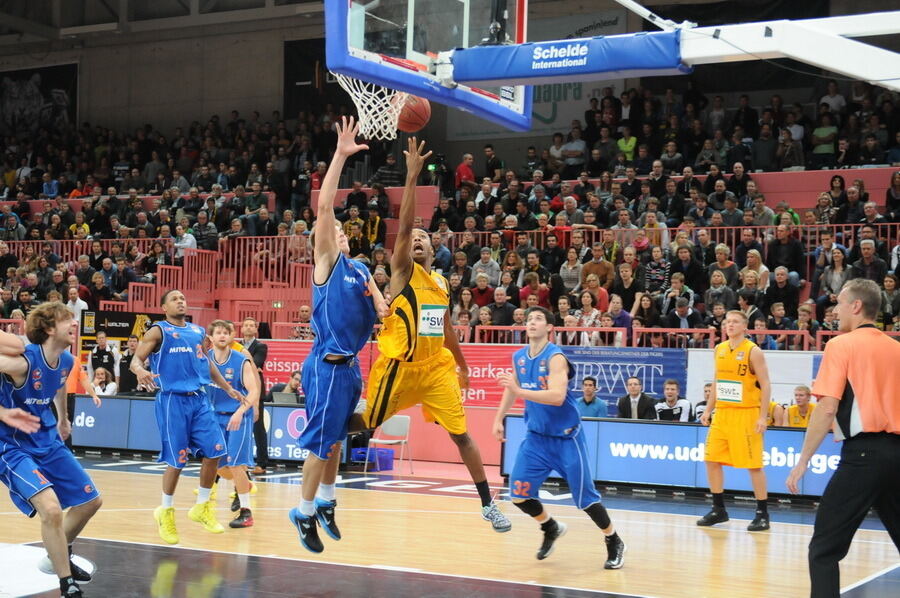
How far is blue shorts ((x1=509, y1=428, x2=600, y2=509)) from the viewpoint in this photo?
8.09m

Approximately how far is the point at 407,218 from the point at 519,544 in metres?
3.74

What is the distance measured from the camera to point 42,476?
6574 millimetres

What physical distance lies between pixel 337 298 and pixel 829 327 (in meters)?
9.64

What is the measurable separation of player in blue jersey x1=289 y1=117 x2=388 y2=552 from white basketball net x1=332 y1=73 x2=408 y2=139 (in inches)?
98.3

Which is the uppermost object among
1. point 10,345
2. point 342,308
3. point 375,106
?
point 375,106

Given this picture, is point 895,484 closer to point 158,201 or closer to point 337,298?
point 337,298

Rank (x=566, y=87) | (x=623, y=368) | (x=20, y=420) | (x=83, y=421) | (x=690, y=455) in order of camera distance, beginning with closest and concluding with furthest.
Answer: (x=20, y=420) < (x=690, y=455) < (x=623, y=368) < (x=83, y=421) < (x=566, y=87)

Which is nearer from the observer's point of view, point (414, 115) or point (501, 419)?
point (501, 419)

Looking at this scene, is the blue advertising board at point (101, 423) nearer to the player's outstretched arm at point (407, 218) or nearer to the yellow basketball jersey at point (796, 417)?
the yellow basketball jersey at point (796, 417)

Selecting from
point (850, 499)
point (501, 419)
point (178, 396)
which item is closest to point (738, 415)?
point (501, 419)

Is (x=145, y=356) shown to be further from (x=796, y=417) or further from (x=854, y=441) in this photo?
(x=796, y=417)

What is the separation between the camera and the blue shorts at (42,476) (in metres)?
6.50

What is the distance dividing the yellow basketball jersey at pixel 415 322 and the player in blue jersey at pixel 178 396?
7.63 ft

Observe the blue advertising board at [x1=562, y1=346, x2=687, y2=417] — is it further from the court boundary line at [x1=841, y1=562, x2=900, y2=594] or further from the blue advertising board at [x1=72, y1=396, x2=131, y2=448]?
the blue advertising board at [x1=72, y1=396, x2=131, y2=448]
